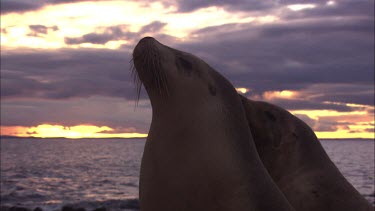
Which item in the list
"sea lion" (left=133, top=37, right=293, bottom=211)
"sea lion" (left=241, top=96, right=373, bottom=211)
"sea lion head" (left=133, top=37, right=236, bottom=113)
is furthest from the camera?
"sea lion" (left=241, top=96, right=373, bottom=211)

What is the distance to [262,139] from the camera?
7.55 meters

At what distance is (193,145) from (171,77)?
0.71m

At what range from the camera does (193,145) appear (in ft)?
18.1

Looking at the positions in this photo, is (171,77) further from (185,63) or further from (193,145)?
(193,145)

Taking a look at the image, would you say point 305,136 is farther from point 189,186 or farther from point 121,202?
point 121,202

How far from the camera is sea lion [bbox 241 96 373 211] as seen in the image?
294 inches

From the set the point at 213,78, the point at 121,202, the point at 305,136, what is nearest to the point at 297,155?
the point at 305,136

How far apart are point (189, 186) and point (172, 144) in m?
0.41

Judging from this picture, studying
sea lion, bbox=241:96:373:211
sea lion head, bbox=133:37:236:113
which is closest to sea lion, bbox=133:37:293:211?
sea lion head, bbox=133:37:236:113

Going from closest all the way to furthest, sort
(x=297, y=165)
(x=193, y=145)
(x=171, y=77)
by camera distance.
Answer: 1. (x=193, y=145)
2. (x=171, y=77)
3. (x=297, y=165)

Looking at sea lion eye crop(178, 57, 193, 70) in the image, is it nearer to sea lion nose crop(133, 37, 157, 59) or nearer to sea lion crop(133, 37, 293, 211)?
sea lion crop(133, 37, 293, 211)

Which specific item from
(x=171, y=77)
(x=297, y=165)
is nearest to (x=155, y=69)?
(x=171, y=77)

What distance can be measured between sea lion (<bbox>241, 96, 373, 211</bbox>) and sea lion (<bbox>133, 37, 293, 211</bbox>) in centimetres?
159

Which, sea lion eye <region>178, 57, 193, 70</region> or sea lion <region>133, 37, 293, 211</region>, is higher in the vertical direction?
sea lion eye <region>178, 57, 193, 70</region>
